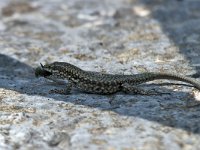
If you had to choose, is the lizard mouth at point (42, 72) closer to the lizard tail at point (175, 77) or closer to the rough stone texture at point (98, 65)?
the rough stone texture at point (98, 65)

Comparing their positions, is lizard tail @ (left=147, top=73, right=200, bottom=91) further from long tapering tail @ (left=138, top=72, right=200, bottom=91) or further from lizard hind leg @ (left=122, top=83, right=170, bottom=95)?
lizard hind leg @ (left=122, top=83, right=170, bottom=95)

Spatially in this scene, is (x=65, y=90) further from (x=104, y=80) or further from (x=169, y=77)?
(x=169, y=77)

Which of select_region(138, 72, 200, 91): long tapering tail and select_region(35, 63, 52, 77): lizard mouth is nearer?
select_region(138, 72, 200, 91): long tapering tail

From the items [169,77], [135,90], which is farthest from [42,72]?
[169,77]

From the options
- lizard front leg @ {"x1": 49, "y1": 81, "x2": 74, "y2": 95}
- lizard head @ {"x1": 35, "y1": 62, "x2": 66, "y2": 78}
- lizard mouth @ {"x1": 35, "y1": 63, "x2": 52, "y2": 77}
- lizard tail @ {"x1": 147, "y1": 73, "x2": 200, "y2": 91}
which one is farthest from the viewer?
lizard mouth @ {"x1": 35, "y1": 63, "x2": 52, "y2": 77}

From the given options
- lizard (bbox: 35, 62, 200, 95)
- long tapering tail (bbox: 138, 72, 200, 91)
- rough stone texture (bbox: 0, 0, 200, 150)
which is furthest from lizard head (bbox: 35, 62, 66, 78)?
long tapering tail (bbox: 138, 72, 200, 91)

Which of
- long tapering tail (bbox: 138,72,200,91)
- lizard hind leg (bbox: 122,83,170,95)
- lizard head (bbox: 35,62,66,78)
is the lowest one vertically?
lizard hind leg (bbox: 122,83,170,95)

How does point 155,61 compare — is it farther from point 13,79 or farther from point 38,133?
point 38,133
